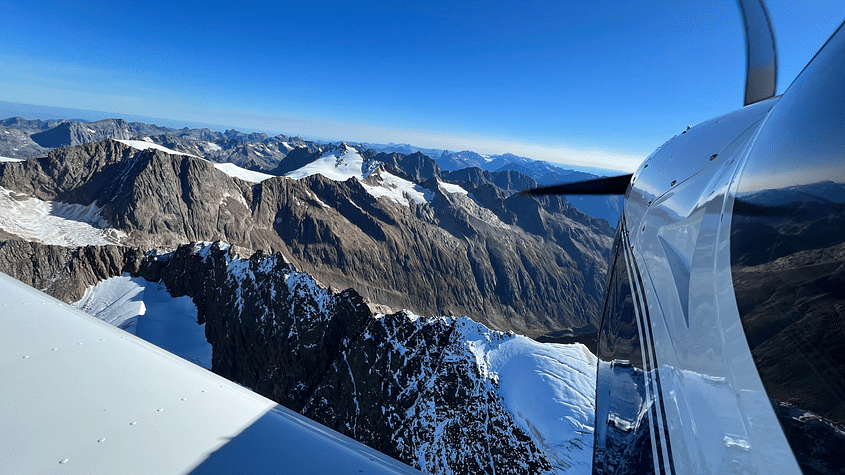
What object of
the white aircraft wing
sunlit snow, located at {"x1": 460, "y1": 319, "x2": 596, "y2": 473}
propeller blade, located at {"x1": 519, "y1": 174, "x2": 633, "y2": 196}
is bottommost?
sunlit snow, located at {"x1": 460, "y1": 319, "x2": 596, "y2": 473}

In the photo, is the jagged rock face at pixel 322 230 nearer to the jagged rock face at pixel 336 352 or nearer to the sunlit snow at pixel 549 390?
the jagged rock face at pixel 336 352

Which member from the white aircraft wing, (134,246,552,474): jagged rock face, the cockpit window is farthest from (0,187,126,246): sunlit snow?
the cockpit window

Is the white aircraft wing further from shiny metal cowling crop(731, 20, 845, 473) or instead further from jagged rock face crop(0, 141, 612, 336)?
jagged rock face crop(0, 141, 612, 336)

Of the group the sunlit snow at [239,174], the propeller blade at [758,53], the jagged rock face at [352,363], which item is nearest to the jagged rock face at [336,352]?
the jagged rock face at [352,363]

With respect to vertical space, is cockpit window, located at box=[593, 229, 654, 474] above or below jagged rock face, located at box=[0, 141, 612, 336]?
above

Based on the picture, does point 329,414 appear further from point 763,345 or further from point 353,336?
point 763,345

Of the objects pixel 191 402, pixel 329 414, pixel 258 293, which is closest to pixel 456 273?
pixel 258 293

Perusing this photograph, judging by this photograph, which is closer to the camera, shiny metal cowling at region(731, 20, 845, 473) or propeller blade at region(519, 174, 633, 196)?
shiny metal cowling at region(731, 20, 845, 473)
